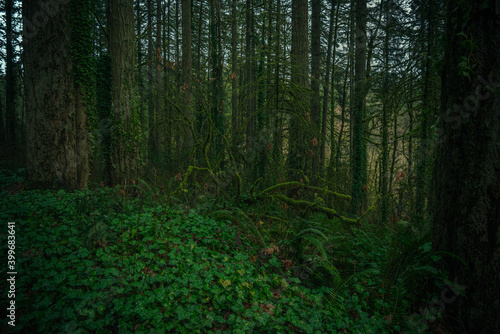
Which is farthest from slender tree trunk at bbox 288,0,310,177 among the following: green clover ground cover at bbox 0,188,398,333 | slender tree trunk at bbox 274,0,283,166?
green clover ground cover at bbox 0,188,398,333

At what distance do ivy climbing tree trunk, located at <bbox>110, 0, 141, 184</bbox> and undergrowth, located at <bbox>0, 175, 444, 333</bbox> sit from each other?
57.8 inches

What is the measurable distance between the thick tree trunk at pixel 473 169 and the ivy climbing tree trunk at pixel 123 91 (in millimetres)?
5990

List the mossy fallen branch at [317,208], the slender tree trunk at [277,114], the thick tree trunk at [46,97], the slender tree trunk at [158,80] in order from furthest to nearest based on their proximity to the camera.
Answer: the slender tree trunk at [158,80] → the slender tree trunk at [277,114] → the thick tree trunk at [46,97] → the mossy fallen branch at [317,208]

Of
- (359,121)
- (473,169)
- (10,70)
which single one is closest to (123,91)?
(473,169)

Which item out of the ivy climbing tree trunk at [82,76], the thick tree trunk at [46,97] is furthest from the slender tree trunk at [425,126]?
the thick tree trunk at [46,97]

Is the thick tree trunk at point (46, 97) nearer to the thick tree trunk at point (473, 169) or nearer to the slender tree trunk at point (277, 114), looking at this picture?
the slender tree trunk at point (277, 114)

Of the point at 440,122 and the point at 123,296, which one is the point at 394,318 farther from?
the point at 123,296

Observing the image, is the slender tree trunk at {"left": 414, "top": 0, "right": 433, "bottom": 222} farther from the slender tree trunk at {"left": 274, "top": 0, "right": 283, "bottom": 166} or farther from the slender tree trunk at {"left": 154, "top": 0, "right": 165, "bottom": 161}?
the slender tree trunk at {"left": 154, "top": 0, "right": 165, "bottom": 161}

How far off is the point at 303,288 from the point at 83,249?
9.55ft

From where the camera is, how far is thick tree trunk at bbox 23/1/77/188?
4.96 m

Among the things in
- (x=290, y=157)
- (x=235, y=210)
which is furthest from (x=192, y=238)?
(x=290, y=157)

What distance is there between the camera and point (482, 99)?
7.92 feet

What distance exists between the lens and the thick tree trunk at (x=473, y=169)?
238 centimetres

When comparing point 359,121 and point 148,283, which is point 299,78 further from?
point 148,283
